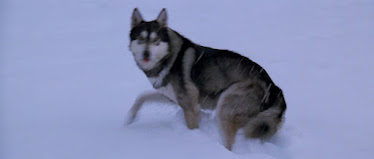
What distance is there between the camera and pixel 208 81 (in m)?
3.76

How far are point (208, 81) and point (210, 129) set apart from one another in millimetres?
504

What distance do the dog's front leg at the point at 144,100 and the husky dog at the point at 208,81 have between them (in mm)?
12

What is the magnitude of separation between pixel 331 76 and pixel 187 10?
4605mm

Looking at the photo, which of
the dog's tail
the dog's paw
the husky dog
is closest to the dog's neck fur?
the husky dog

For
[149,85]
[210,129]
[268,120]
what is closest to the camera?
[268,120]

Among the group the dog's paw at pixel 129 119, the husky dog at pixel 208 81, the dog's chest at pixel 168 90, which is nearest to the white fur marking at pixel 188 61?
the husky dog at pixel 208 81

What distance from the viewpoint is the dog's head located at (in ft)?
11.6

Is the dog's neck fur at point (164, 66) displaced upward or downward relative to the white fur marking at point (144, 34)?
downward

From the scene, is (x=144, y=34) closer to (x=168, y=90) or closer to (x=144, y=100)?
(x=168, y=90)

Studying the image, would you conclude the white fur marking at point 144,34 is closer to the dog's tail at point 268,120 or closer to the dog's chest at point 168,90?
the dog's chest at point 168,90

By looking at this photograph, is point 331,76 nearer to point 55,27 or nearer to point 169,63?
point 169,63

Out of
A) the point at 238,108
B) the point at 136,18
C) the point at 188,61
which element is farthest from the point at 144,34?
the point at 238,108

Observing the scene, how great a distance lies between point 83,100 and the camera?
4.34 m

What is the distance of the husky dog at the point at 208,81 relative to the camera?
11.7 ft
